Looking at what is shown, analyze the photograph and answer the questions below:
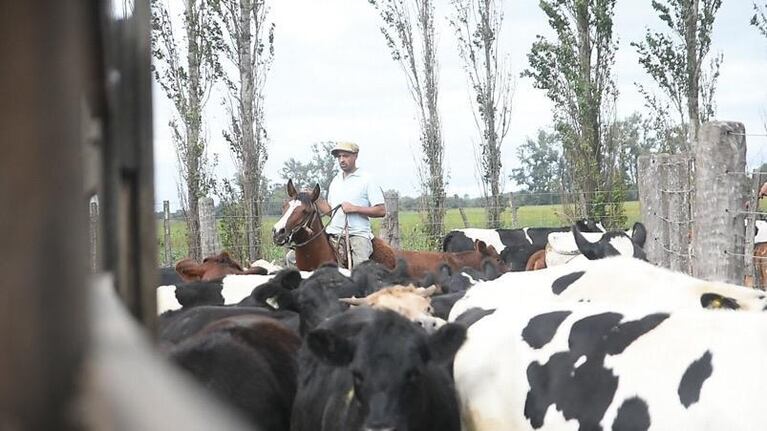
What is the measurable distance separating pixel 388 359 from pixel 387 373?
7 cm

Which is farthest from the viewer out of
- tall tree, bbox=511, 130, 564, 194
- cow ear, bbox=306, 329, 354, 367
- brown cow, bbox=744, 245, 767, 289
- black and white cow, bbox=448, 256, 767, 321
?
tall tree, bbox=511, 130, 564, 194

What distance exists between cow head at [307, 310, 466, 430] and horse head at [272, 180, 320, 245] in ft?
20.6

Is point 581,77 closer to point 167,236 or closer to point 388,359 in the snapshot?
point 167,236

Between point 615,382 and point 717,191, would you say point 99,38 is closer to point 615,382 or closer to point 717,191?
point 615,382

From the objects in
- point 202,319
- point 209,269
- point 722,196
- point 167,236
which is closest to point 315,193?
point 209,269

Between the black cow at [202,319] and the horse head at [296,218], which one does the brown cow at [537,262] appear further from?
the black cow at [202,319]

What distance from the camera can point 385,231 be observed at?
1756 centimetres

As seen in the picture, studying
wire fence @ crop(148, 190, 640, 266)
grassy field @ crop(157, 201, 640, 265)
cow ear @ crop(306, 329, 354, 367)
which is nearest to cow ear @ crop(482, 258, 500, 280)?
cow ear @ crop(306, 329, 354, 367)

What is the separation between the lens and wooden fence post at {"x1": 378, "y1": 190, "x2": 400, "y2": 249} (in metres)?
17.5

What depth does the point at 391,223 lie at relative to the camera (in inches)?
694

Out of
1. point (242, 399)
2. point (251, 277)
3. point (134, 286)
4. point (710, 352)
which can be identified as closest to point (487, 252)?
point (251, 277)

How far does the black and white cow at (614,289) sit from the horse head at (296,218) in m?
4.75

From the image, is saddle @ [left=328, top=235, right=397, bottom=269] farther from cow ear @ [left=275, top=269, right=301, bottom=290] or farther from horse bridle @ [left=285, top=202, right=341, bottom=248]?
cow ear @ [left=275, top=269, right=301, bottom=290]

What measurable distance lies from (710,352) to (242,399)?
2314mm
